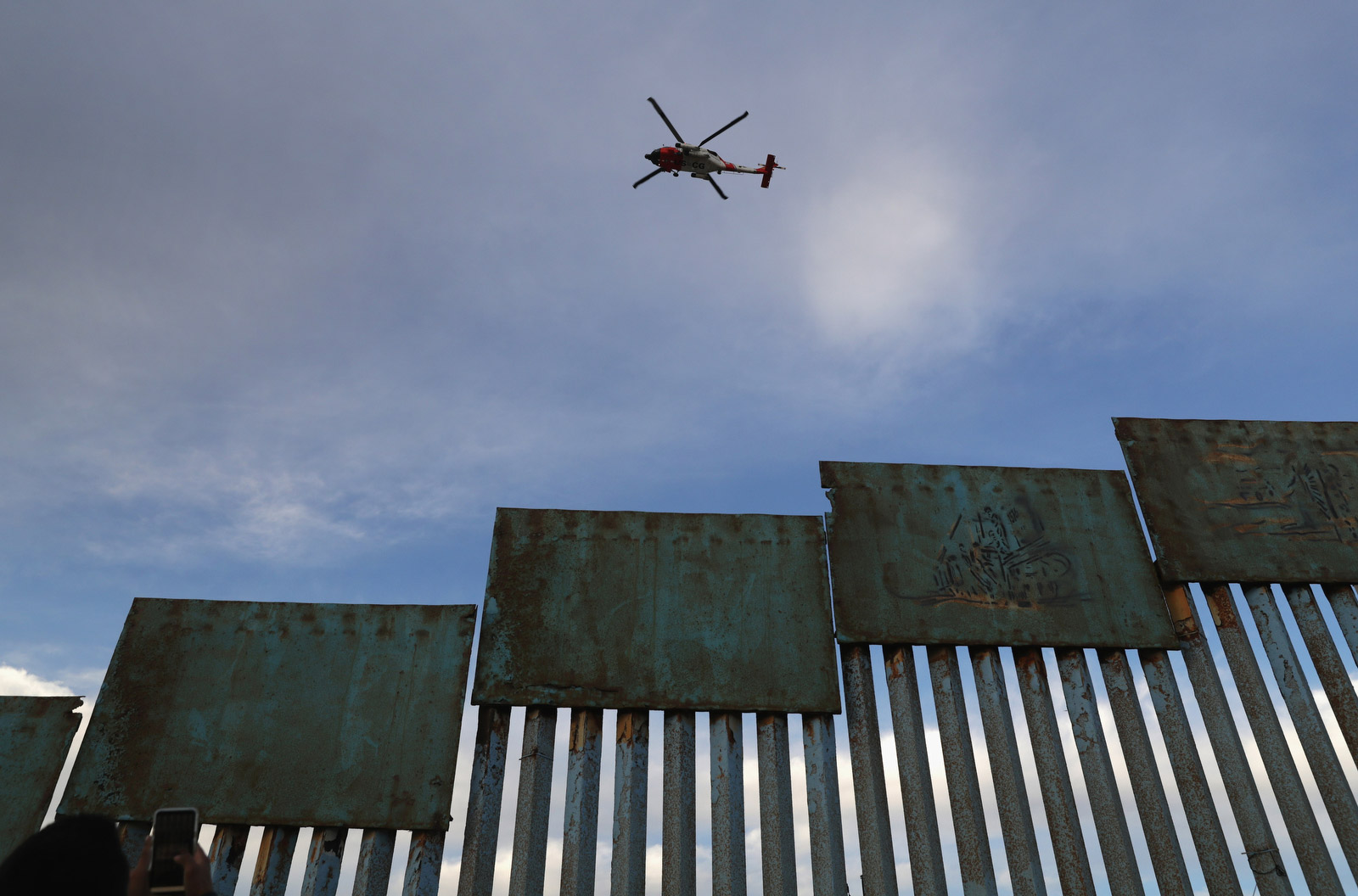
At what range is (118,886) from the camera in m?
2.87

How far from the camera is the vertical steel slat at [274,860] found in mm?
7445

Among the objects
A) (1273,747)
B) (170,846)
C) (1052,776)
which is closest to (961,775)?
(1052,776)

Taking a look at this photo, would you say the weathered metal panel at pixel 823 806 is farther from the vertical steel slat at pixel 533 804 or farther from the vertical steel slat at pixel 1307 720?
the vertical steel slat at pixel 1307 720

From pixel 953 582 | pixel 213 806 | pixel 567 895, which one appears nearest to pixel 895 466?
pixel 953 582

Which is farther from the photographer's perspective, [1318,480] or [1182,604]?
[1318,480]

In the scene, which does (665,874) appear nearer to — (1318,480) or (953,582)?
(953,582)

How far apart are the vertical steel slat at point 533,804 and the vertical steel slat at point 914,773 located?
11.1 ft

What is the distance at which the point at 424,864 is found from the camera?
24.7 ft

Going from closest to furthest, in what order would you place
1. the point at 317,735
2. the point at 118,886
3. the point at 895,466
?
the point at 118,886, the point at 317,735, the point at 895,466

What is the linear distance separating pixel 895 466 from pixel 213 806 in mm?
7745

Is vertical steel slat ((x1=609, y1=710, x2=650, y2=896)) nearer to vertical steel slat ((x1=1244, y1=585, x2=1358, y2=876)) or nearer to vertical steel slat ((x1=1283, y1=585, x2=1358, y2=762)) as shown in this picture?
vertical steel slat ((x1=1244, y1=585, x2=1358, y2=876))

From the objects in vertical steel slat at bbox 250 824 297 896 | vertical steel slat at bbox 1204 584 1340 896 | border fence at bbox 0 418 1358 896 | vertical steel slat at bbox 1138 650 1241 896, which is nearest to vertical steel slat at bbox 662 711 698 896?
border fence at bbox 0 418 1358 896

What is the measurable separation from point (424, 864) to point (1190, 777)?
728cm

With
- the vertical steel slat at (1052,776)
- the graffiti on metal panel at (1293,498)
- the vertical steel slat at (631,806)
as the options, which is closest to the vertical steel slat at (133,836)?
the vertical steel slat at (631,806)
